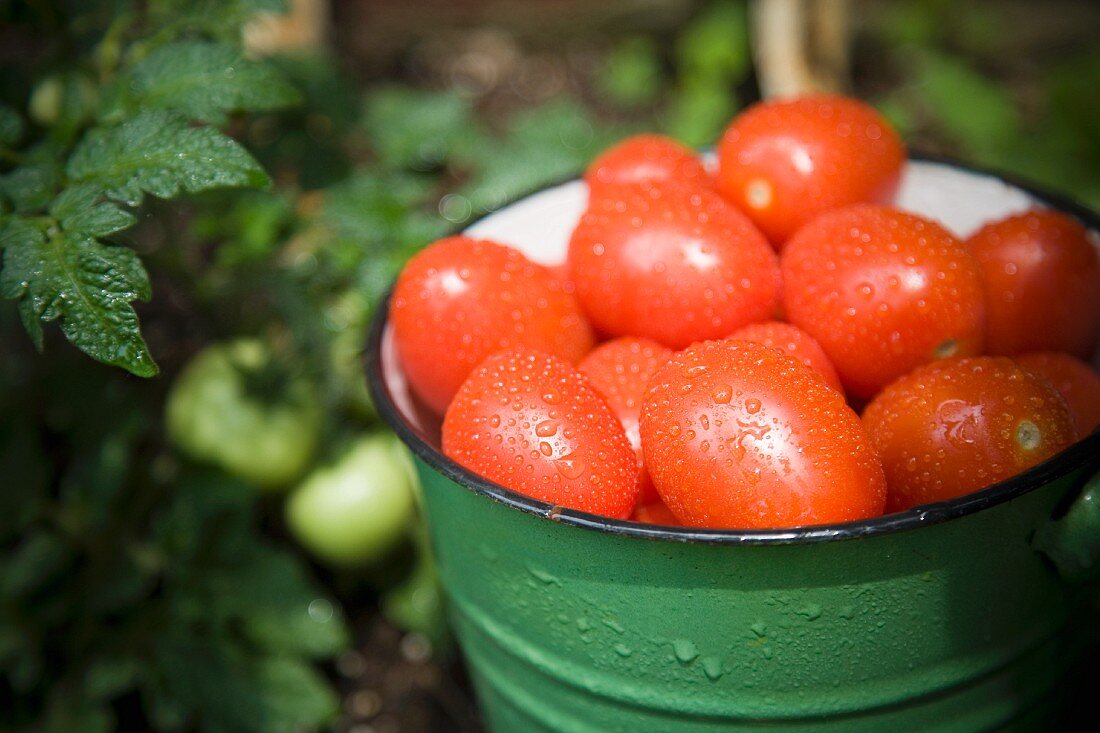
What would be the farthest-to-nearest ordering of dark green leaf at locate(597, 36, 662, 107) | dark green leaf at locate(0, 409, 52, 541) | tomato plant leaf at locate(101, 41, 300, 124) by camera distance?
dark green leaf at locate(597, 36, 662, 107) → dark green leaf at locate(0, 409, 52, 541) → tomato plant leaf at locate(101, 41, 300, 124)

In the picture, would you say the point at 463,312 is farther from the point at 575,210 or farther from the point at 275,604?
the point at 275,604

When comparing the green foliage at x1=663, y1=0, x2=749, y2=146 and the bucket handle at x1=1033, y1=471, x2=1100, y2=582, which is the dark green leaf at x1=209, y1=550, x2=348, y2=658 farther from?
the green foliage at x1=663, y1=0, x2=749, y2=146

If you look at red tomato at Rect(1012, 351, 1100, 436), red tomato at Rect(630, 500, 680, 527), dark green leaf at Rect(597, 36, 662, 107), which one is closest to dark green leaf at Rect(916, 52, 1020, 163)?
dark green leaf at Rect(597, 36, 662, 107)

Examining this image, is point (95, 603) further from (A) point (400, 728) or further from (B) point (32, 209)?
(B) point (32, 209)

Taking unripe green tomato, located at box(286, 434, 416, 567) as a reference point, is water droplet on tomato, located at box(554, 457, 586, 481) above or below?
above

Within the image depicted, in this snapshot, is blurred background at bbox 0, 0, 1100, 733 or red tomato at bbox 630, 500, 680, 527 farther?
blurred background at bbox 0, 0, 1100, 733

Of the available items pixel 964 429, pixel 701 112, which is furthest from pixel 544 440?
pixel 701 112

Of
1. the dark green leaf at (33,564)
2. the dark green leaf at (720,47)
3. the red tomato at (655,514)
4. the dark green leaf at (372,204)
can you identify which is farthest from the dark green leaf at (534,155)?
the dark green leaf at (33,564)

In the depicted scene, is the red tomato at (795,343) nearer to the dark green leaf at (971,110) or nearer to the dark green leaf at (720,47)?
the dark green leaf at (971,110)
